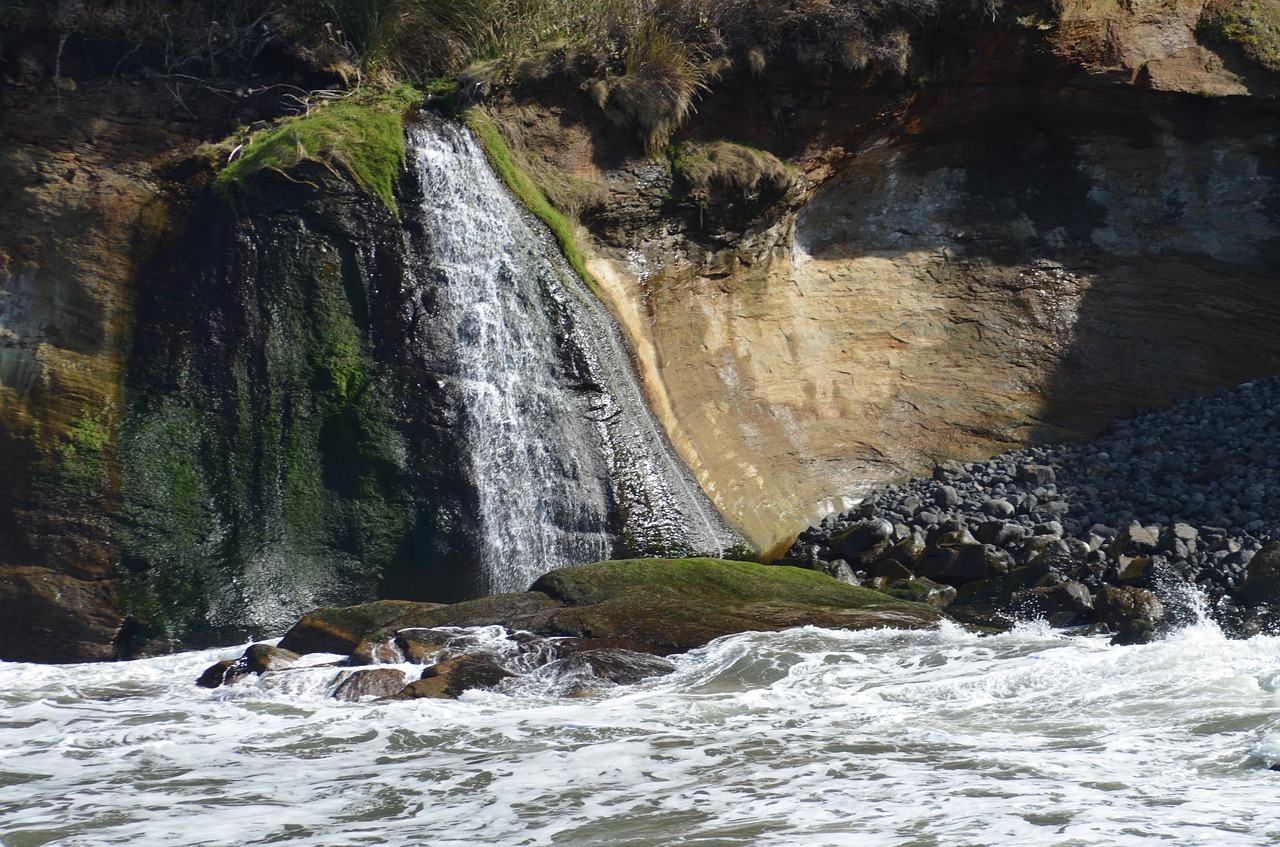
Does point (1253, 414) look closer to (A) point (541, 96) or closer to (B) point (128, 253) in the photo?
(A) point (541, 96)

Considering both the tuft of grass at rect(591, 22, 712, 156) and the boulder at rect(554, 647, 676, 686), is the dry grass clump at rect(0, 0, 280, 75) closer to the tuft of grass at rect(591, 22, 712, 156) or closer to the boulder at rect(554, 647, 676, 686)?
the tuft of grass at rect(591, 22, 712, 156)

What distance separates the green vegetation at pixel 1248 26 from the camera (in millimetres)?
10820

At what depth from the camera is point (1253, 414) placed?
10.3 meters

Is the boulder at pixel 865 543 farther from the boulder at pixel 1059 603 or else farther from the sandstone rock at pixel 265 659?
the sandstone rock at pixel 265 659

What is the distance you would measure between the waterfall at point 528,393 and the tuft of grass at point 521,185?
92mm

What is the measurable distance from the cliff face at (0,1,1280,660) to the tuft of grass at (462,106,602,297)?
44 cm

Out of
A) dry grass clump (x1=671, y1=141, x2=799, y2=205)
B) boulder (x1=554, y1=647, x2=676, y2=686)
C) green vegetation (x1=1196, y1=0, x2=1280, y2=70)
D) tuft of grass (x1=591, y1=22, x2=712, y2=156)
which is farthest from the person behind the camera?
green vegetation (x1=1196, y1=0, x2=1280, y2=70)

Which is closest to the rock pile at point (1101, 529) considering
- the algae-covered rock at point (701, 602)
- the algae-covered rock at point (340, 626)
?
the algae-covered rock at point (701, 602)

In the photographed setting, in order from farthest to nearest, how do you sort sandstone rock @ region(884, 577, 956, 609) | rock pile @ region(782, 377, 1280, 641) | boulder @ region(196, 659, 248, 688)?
sandstone rock @ region(884, 577, 956, 609) < rock pile @ region(782, 377, 1280, 641) < boulder @ region(196, 659, 248, 688)

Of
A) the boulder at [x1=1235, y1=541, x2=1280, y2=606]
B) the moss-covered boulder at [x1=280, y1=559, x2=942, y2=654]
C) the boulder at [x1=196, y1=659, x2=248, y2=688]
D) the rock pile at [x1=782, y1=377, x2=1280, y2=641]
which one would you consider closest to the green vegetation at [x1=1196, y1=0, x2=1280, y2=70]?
the rock pile at [x1=782, y1=377, x2=1280, y2=641]

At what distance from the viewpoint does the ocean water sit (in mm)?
3797

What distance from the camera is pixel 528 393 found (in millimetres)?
8945

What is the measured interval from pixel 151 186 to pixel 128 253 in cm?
55

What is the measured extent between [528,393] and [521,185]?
1737 mm
